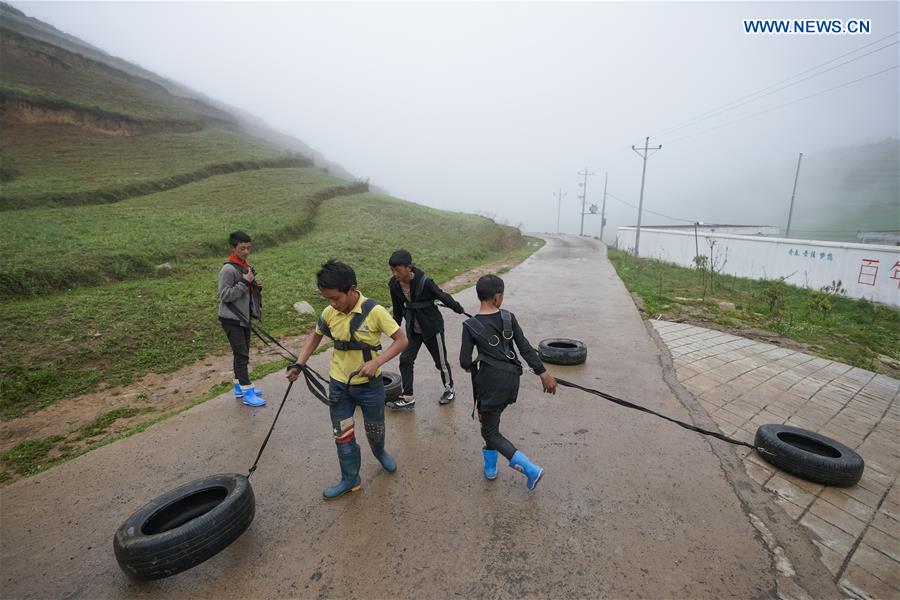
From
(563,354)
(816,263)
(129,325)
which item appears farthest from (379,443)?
(816,263)

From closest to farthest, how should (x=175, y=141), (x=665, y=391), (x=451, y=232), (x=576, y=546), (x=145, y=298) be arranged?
(x=576, y=546) → (x=665, y=391) → (x=145, y=298) → (x=451, y=232) → (x=175, y=141)

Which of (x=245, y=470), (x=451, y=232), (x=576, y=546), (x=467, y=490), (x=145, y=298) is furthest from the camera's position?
(x=451, y=232)

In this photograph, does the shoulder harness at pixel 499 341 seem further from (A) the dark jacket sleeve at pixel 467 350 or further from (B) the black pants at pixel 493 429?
(B) the black pants at pixel 493 429

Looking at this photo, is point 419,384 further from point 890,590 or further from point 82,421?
A: point 890,590

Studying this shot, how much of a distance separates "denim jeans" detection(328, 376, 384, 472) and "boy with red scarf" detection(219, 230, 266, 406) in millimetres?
2215

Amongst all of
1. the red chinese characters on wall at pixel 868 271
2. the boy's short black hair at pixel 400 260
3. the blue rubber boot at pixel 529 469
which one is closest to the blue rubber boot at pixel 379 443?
the blue rubber boot at pixel 529 469

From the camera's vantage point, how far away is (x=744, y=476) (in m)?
3.56

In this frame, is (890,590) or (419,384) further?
(419,384)

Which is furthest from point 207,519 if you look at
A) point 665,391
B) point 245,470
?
point 665,391

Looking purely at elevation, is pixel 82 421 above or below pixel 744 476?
below

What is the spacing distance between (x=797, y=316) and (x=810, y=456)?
8815 millimetres

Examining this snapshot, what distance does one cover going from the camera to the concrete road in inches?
99.3

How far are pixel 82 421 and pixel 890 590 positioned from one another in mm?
7601

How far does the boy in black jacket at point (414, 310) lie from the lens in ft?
14.5
